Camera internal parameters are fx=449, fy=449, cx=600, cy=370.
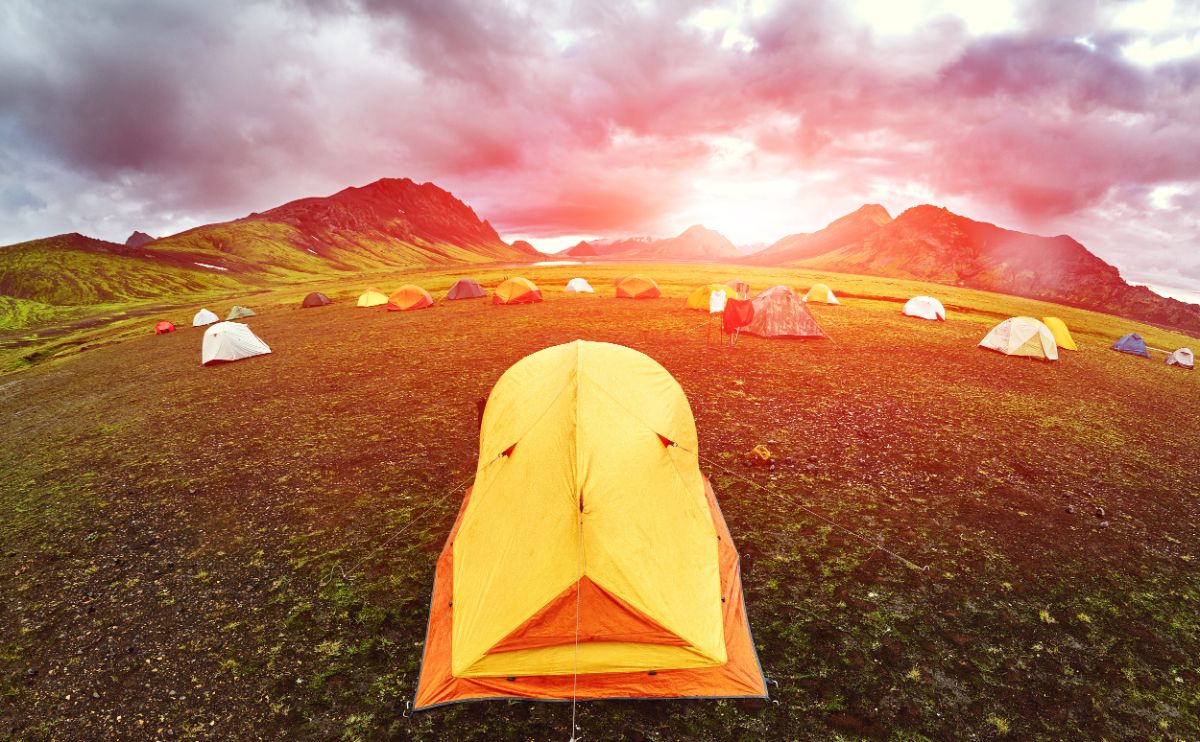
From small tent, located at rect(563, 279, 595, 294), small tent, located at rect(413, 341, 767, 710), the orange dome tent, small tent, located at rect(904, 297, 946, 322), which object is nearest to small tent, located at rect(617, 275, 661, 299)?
small tent, located at rect(563, 279, 595, 294)

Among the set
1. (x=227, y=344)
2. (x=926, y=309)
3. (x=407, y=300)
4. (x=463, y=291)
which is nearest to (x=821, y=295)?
(x=926, y=309)

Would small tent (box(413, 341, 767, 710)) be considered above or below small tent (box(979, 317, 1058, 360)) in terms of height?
below

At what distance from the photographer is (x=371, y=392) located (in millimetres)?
17266

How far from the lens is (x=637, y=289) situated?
48.4 meters

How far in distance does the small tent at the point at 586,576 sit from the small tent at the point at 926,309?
141ft

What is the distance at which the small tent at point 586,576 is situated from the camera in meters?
5.49

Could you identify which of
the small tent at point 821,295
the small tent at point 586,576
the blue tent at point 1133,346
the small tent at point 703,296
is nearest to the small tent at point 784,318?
the small tent at point 703,296

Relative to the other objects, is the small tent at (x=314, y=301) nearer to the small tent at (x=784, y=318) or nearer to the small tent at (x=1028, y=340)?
the small tent at (x=784, y=318)

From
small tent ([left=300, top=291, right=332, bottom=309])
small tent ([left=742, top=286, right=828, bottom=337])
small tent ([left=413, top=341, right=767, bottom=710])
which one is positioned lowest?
small tent ([left=413, top=341, right=767, bottom=710])

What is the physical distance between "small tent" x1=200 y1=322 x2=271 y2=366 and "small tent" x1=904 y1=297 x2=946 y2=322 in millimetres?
49354

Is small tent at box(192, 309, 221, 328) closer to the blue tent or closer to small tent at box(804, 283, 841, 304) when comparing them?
small tent at box(804, 283, 841, 304)

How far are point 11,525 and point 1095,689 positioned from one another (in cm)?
1907

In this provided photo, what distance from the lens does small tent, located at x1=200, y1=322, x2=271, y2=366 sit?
22.4m

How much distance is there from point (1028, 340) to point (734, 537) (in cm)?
2629
